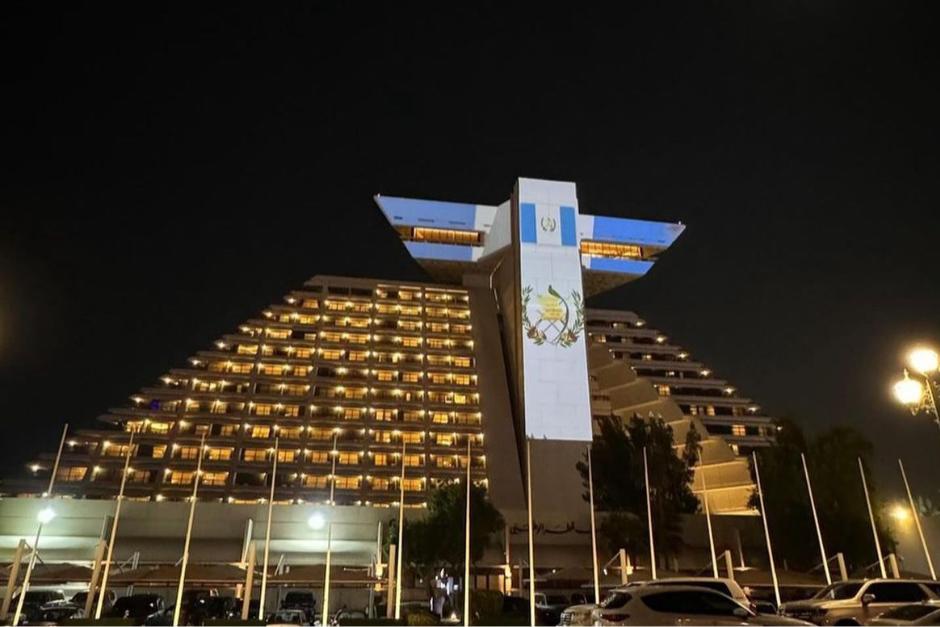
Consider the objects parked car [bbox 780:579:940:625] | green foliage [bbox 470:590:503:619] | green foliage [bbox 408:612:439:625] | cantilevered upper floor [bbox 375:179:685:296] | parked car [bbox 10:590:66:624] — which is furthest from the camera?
cantilevered upper floor [bbox 375:179:685:296]

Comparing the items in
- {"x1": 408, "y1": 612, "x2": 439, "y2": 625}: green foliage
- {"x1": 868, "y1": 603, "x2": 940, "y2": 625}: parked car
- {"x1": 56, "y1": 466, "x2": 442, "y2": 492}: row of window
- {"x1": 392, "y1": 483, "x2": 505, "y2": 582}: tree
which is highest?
{"x1": 56, "y1": 466, "x2": 442, "y2": 492}: row of window

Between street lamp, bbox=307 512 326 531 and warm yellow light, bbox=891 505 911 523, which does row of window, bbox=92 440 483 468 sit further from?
warm yellow light, bbox=891 505 911 523

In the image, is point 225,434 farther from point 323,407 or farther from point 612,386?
point 612,386

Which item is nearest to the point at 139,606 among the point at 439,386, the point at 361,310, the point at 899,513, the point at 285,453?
the point at 285,453

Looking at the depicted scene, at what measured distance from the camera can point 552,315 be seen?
208ft

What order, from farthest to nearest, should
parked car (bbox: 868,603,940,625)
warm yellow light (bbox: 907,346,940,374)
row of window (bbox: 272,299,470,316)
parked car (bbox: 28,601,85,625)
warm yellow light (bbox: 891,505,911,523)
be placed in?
row of window (bbox: 272,299,470,316), warm yellow light (bbox: 891,505,911,523), parked car (bbox: 28,601,85,625), warm yellow light (bbox: 907,346,940,374), parked car (bbox: 868,603,940,625)

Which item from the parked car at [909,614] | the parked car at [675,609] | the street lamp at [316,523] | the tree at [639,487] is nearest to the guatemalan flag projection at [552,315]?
the tree at [639,487]

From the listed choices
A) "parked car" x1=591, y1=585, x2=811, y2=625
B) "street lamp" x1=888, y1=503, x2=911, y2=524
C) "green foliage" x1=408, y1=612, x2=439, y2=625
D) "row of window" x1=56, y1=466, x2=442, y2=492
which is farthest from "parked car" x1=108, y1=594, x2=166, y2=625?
"street lamp" x1=888, y1=503, x2=911, y2=524

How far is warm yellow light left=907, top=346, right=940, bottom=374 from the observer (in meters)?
13.9

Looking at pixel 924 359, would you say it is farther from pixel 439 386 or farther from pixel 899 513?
pixel 439 386

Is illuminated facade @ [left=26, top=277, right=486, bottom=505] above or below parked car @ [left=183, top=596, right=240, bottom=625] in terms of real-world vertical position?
above

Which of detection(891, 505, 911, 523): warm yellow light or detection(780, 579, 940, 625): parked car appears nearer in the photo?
detection(780, 579, 940, 625): parked car

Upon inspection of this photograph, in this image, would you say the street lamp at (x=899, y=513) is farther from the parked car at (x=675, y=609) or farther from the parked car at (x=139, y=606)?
the parked car at (x=139, y=606)

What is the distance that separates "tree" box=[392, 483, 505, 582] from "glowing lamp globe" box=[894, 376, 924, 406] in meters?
28.3
